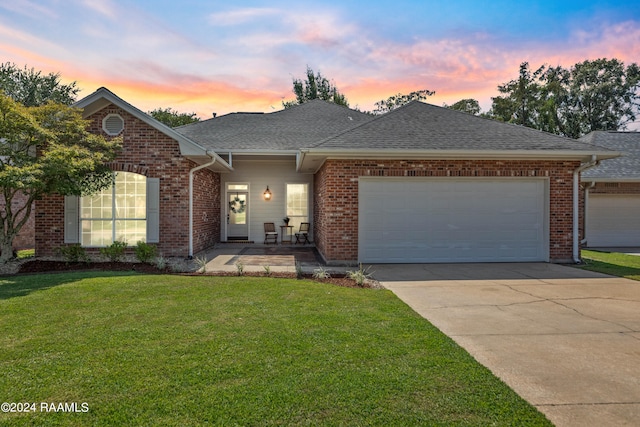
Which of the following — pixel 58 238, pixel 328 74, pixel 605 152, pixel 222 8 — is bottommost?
pixel 58 238

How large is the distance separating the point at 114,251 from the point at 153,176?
7.23ft

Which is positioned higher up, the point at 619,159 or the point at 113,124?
the point at 113,124

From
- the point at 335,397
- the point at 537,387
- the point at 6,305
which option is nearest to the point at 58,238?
the point at 6,305

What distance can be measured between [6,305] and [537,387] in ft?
21.8

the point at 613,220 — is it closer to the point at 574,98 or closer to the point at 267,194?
the point at 267,194

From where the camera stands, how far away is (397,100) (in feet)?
122

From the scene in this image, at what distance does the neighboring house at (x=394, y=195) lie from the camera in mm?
9023

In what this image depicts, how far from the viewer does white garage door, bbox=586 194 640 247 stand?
13727 mm

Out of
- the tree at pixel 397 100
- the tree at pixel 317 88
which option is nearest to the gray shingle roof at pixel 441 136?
the tree at pixel 317 88

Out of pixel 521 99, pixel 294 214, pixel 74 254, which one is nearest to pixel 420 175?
pixel 294 214

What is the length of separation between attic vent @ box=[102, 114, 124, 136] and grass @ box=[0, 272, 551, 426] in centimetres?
550

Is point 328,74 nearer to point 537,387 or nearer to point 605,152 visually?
point 605,152

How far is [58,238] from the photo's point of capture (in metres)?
9.56

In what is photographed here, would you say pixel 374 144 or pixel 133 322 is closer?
pixel 133 322
